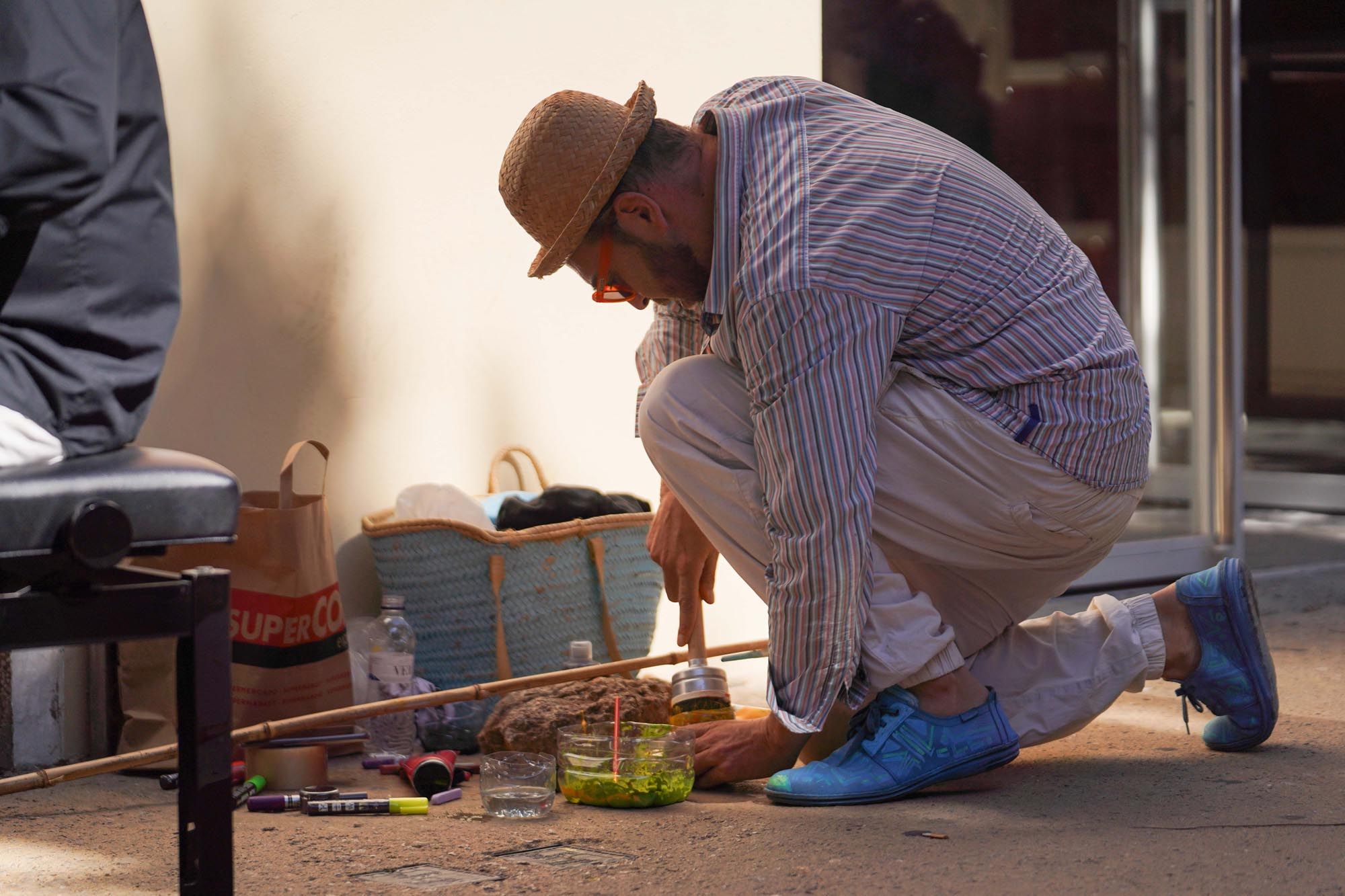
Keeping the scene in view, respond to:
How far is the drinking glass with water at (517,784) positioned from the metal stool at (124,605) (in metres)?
0.72

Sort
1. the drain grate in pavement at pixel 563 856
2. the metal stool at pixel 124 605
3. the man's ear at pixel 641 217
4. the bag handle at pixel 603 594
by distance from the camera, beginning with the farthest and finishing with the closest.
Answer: the bag handle at pixel 603 594, the man's ear at pixel 641 217, the drain grate in pavement at pixel 563 856, the metal stool at pixel 124 605

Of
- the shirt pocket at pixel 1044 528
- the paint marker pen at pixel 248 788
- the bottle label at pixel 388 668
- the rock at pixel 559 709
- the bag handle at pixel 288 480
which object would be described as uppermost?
the bag handle at pixel 288 480

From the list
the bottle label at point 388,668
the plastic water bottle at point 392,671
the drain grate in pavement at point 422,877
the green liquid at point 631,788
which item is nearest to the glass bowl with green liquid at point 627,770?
→ the green liquid at point 631,788

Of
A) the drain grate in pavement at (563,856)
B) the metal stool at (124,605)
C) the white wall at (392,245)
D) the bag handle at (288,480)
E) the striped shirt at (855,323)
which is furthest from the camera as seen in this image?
the white wall at (392,245)

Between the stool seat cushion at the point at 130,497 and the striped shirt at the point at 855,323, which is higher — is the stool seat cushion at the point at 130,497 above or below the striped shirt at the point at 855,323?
below

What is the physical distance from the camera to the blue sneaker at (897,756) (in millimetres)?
2287

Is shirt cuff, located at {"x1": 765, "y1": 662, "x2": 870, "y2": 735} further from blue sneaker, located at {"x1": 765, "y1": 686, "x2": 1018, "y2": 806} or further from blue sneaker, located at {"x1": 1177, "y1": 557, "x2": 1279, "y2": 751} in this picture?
blue sneaker, located at {"x1": 1177, "y1": 557, "x2": 1279, "y2": 751}

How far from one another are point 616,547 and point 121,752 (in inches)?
42.1

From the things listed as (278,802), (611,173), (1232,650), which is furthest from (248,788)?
(1232,650)

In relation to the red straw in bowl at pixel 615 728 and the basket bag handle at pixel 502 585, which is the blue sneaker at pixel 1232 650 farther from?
the basket bag handle at pixel 502 585

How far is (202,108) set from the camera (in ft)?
10.0

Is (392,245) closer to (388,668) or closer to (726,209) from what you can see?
(388,668)

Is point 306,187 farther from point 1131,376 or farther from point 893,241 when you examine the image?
point 1131,376

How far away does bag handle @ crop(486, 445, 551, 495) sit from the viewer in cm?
346
